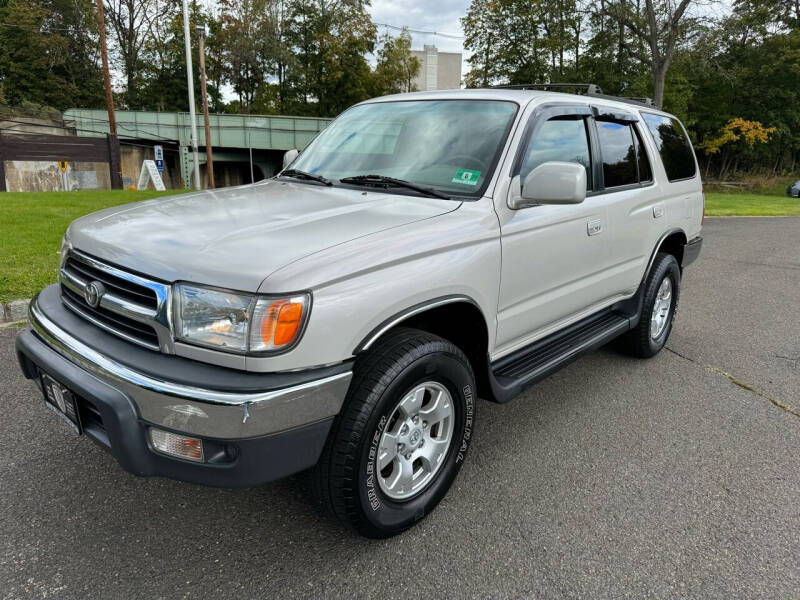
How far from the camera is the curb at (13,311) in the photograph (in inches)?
198

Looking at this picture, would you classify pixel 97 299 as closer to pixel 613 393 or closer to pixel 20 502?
pixel 20 502

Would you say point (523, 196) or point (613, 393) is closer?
point (523, 196)

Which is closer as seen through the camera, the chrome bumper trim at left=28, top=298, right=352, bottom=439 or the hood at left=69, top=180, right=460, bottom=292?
the chrome bumper trim at left=28, top=298, right=352, bottom=439

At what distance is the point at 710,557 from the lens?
2.38 metres

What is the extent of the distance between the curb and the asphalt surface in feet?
4.45

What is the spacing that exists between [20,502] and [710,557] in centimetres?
299

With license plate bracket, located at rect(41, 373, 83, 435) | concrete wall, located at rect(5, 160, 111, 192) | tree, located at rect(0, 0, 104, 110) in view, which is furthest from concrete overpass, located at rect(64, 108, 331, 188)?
license plate bracket, located at rect(41, 373, 83, 435)

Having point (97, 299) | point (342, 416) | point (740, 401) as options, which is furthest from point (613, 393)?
point (97, 299)

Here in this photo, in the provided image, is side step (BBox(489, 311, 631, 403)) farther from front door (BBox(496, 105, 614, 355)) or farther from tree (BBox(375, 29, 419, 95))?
tree (BBox(375, 29, 419, 95))

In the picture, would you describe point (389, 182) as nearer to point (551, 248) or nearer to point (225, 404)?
point (551, 248)

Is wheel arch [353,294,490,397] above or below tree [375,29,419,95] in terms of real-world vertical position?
below

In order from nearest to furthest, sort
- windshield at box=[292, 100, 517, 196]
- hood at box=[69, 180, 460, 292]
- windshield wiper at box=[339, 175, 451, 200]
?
hood at box=[69, 180, 460, 292] → windshield wiper at box=[339, 175, 451, 200] → windshield at box=[292, 100, 517, 196]

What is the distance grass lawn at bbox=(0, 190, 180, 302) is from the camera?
557 cm

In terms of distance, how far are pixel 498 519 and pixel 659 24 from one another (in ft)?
94.6
